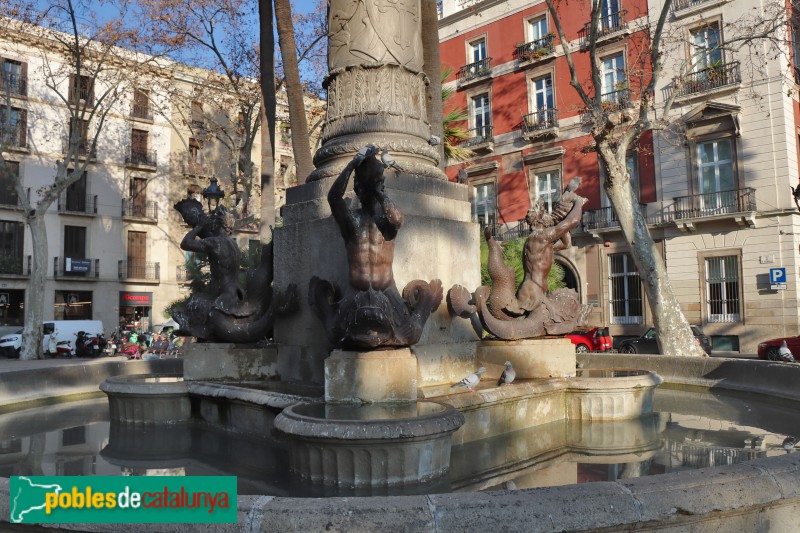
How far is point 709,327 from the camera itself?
23234mm

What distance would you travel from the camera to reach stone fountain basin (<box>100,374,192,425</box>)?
5504 mm

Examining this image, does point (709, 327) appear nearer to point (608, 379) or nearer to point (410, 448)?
point (608, 379)

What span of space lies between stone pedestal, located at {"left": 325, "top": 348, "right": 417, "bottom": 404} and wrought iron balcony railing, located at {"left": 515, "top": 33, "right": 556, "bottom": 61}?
25.0m

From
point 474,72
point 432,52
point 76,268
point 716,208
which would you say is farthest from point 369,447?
point 76,268

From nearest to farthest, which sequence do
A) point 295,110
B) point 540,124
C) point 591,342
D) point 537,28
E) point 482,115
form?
point 295,110 < point 591,342 < point 540,124 < point 537,28 < point 482,115

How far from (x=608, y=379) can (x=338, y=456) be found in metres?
2.94

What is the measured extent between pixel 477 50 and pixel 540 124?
6.02 metres

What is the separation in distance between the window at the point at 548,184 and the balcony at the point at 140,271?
22.7m

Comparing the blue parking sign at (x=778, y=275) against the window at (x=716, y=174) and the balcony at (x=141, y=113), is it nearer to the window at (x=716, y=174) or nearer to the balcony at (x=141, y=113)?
the window at (x=716, y=174)

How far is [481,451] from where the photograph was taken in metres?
4.33

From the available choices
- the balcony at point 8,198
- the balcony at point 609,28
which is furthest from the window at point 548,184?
the balcony at point 8,198

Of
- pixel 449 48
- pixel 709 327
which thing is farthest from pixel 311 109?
pixel 709 327

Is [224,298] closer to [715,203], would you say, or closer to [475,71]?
[715,203]

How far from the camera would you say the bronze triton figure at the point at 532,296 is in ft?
19.0
